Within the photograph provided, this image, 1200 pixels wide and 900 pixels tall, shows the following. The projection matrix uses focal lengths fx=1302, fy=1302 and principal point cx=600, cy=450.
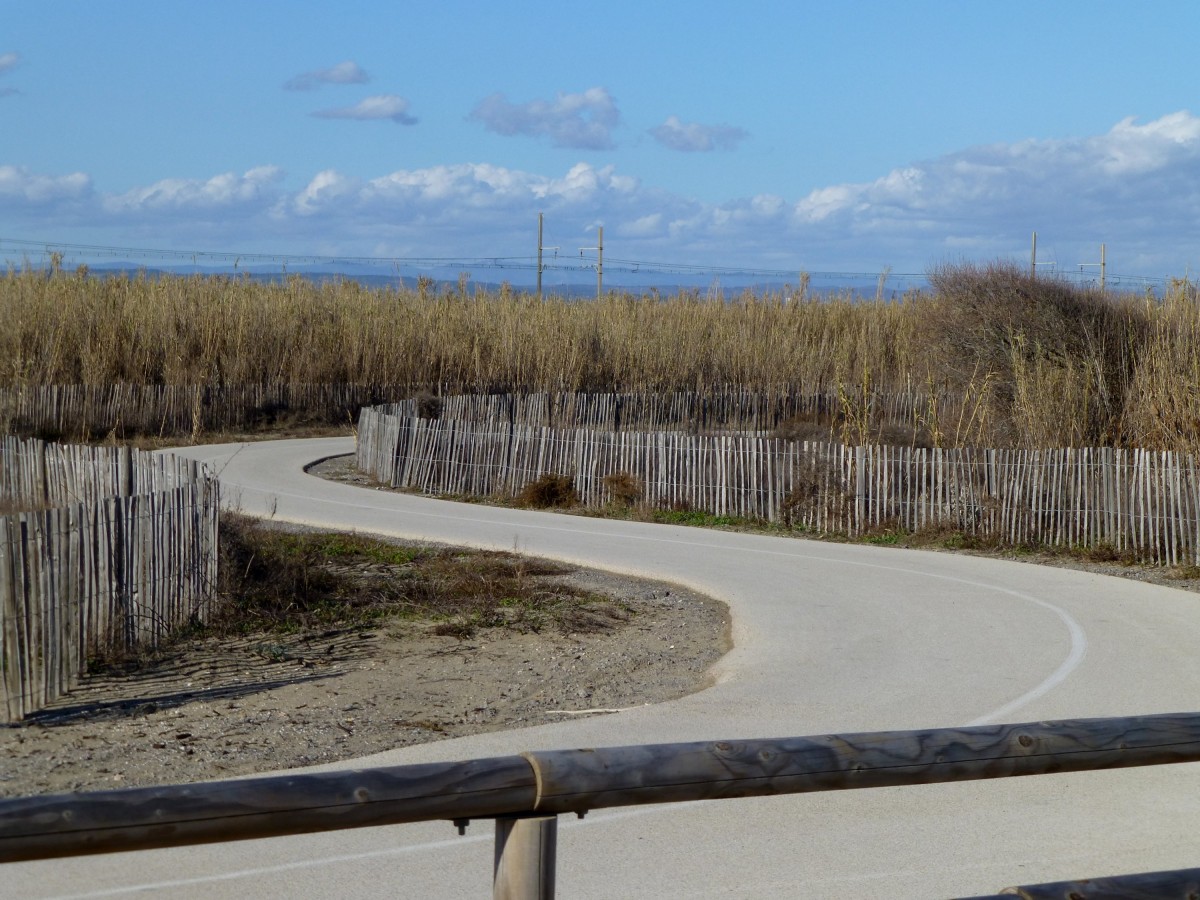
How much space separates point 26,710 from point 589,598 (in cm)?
633

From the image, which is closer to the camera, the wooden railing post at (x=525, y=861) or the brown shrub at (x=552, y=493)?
the wooden railing post at (x=525, y=861)

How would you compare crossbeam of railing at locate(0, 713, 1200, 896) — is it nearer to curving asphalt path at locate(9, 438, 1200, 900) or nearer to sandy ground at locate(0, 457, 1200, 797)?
curving asphalt path at locate(9, 438, 1200, 900)

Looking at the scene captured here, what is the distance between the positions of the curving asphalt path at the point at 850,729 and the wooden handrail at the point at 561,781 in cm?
222

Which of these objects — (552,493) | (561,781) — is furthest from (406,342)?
(561,781)

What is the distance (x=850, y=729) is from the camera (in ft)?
27.9

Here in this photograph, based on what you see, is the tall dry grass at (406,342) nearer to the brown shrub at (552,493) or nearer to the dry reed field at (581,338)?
the dry reed field at (581,338)

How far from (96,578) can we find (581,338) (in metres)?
27.3

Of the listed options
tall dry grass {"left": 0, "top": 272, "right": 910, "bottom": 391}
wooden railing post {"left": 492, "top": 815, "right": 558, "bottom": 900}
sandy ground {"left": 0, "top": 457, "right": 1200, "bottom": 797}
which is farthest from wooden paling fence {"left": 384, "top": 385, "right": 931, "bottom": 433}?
wooden railing post {"left": 492, "top": 815, "right": 558, "bottom": 900}

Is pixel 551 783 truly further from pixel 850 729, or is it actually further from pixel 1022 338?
pixel 1022 338

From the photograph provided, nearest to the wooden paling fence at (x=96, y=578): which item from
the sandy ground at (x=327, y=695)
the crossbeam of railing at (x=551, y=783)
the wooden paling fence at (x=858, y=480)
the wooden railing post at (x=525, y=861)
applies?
the sandy ground at (x=327, y=695)

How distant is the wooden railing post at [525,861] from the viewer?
3.31 meters

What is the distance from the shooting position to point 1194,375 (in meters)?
17.8

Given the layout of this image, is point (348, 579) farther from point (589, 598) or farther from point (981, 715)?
point (981, 715)

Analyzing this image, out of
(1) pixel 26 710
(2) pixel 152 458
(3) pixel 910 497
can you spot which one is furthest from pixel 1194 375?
(1) pixel 26 710
